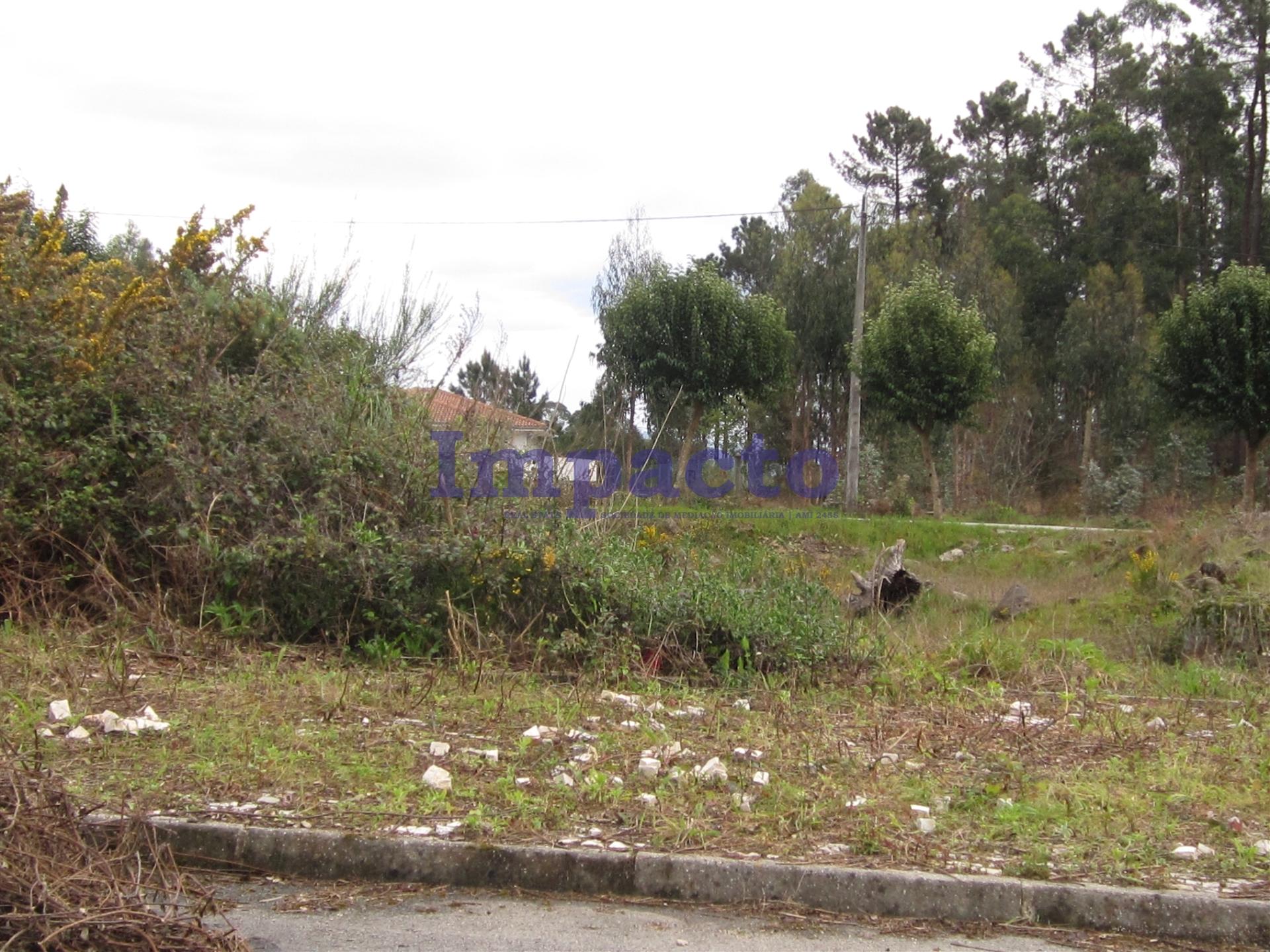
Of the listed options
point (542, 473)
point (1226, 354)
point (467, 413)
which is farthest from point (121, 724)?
point (1226, 354)

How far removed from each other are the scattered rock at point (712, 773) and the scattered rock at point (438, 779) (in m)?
1.06

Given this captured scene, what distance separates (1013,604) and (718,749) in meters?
9.69

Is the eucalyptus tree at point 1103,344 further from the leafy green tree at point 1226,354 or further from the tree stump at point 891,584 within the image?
the tree stump at point 891,584

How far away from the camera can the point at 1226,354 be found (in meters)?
21.8

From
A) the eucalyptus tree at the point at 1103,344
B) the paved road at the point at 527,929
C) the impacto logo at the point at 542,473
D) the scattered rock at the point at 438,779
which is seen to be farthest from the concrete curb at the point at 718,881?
the eucalyptus tree at the point at 1103,344

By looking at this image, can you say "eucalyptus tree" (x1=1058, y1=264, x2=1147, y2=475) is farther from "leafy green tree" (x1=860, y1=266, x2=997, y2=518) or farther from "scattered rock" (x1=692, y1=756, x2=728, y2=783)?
"scattered rock" (x1=692, y1=756, x2=728, y2=783)

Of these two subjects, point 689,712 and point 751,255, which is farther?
point 751,255

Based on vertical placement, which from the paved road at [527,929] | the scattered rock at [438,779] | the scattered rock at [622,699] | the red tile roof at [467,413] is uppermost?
the red tile roof at [467,413]

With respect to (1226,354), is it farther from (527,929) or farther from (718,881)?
(527,929)

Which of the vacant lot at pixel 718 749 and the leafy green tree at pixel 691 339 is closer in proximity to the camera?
the vacant lot at pixel 718 749

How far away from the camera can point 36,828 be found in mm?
3268

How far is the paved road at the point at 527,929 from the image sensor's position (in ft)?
11.4

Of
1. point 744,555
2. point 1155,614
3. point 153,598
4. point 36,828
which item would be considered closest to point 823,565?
point 1155,614

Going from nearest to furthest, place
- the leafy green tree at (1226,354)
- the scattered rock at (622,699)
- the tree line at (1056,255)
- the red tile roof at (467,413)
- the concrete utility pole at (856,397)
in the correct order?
the scattered rock at (622,699), the red tile roof at (467,413), the leafy green tree at (1226,354), the concrete utility pole at (856,397), the tree line at (1056,255)
